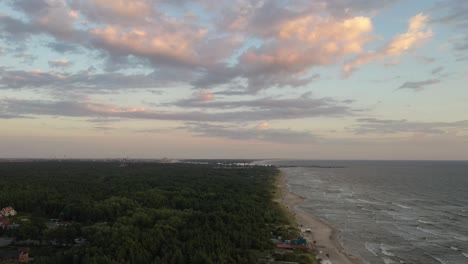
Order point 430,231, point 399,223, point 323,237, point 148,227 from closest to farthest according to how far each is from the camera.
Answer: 1. point 148,227
2. point 323,237
3. point 430,231
4. point 399,223

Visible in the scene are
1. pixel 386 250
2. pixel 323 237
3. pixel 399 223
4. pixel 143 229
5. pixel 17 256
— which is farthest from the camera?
pixel 399 223

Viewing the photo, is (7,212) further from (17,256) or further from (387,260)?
(387,260)

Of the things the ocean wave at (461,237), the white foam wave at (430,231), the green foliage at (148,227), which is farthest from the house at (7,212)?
the ocean wave at (461,237)

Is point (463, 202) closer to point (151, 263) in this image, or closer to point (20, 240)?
point (151, 263)

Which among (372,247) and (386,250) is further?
(372,247)

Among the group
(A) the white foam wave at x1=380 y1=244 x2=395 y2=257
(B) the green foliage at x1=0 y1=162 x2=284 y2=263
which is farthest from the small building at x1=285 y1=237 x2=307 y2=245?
(A) the white foam wave at x1=380 y1=244 x2=395 y2=257

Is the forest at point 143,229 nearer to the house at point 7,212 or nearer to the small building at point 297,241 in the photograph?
the house at point 7,212

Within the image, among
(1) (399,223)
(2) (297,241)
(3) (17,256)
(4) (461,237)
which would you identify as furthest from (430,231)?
(3) (17,256)

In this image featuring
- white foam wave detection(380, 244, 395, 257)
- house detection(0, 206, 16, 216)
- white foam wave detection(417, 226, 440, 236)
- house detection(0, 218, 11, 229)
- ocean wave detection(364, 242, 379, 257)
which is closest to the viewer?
white foam wave detection(380, 244, 395, 257)

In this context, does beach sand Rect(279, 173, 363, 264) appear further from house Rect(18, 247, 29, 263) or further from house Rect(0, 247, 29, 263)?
house Rect(0, 247, 29, 263)

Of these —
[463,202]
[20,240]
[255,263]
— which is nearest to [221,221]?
[255,263]

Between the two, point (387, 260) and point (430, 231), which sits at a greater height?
point (430, 231)
